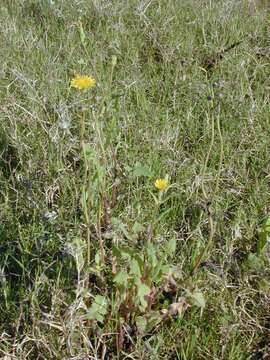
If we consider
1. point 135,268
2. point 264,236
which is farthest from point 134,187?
point 135,268

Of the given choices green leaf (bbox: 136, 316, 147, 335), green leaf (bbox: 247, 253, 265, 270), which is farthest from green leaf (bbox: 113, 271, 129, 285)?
green leaf (bbox: 247, 253, 265, 270)

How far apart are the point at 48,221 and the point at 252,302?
0.67 m

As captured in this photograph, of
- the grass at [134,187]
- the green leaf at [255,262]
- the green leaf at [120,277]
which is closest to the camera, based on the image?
the green leaf at [120,277]

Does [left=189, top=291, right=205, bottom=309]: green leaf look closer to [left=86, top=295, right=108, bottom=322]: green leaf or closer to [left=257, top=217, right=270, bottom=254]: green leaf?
[left=86, top=295, right=108, bottom=322]: green leaf

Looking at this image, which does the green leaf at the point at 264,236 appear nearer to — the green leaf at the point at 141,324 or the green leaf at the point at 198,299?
the green leaf at the point at 198,299

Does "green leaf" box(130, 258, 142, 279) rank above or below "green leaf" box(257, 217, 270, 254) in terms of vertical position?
above

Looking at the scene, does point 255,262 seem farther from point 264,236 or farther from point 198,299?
point 198,299

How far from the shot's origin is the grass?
1374 millimetres

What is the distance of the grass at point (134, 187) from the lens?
137cm

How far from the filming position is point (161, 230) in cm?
168

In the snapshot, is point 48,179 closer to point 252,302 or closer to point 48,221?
point 48,221

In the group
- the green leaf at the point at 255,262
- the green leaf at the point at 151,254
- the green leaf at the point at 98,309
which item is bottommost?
the green leaf at the point at 255,262

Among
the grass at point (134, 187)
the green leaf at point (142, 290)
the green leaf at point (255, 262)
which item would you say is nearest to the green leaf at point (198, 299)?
the grass at point (134, 187)

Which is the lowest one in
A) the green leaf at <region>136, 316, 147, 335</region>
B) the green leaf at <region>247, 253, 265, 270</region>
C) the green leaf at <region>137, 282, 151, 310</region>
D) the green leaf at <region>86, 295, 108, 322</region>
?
the green leaf at <region>136, 316, 147, 335</region>
